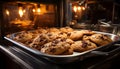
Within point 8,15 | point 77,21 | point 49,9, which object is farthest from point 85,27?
point 8,15

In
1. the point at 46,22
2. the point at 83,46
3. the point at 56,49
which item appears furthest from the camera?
the point at 46,22

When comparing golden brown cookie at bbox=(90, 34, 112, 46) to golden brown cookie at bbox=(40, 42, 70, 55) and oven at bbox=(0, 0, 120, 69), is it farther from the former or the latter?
golden brown cookie at bbox=(40, 42, 70, 55)

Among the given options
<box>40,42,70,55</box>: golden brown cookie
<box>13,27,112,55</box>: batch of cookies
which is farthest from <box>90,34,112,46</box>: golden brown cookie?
<box>40,42,70,55</box>: golden brown cookie

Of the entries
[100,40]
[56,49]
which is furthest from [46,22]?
[56,49]

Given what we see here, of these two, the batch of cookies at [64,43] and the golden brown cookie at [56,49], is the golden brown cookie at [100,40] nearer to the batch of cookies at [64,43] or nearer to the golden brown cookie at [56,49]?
the batch of cookies at [64,43]

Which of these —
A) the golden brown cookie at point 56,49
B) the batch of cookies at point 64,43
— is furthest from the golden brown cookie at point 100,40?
the golden brown cookie at point 56,49

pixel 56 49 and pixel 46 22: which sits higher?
pixel 46 22

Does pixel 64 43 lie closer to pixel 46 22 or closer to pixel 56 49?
pixel 56 49

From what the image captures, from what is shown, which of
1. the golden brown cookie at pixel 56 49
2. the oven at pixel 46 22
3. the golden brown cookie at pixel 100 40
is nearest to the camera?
the golden brown cookie at pixel 56 49

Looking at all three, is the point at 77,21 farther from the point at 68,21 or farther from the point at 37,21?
the point at 37,21
